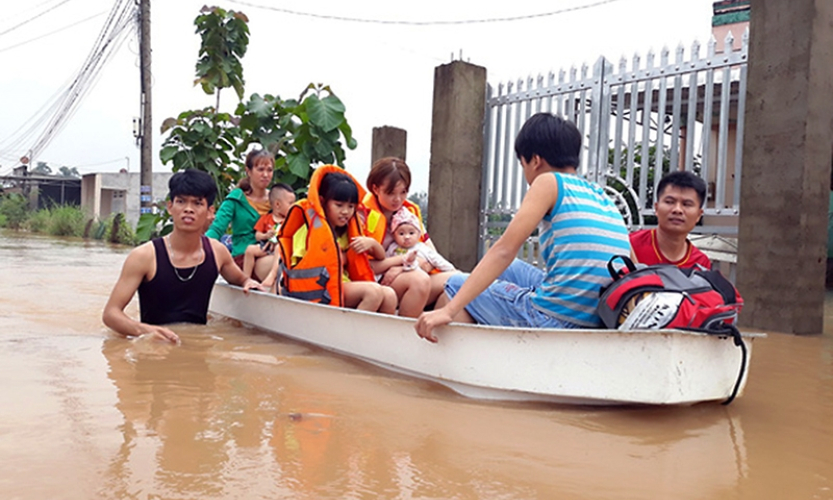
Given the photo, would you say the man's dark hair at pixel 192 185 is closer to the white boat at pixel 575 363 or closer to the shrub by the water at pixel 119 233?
the white boat at pixel 575 363

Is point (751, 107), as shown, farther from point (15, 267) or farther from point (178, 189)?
point (15, 267)

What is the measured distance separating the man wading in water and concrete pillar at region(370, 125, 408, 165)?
5393 millimetres

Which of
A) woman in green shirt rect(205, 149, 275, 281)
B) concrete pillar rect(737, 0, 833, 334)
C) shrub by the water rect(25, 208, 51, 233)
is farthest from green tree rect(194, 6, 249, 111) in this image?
shrub by the water rect(25, 208, 51, 233)

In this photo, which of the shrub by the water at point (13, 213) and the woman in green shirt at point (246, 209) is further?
the shrub by the water at point (13, 213)

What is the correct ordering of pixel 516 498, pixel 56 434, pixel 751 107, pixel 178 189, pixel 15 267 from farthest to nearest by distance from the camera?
pixel 15 267
pixel 751 107
pixel 178 189
pixel 56 434
pixel 516 498

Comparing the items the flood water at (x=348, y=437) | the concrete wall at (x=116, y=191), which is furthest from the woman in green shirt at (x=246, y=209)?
the concrete wall at (x=116, y=191)

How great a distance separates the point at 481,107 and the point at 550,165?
225 inches

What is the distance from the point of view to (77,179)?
3828 centimetres

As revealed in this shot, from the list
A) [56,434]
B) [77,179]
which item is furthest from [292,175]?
[77,179]

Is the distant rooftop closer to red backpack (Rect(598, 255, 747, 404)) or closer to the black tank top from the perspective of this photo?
the black tank top

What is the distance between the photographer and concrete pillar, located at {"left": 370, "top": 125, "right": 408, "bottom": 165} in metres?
10.2

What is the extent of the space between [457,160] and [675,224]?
200 inches

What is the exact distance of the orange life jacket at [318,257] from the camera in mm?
4422

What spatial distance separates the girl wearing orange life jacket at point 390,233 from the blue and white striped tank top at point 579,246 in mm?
1254
